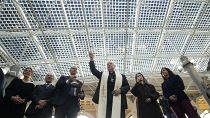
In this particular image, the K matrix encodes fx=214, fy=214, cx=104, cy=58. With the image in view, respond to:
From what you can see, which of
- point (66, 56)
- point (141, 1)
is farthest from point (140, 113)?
point (66, 56)

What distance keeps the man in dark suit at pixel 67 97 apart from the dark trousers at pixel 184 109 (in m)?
1.79

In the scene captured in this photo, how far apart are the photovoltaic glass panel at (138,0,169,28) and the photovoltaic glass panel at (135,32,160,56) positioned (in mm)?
584

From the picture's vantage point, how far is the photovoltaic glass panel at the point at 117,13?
7.37 m

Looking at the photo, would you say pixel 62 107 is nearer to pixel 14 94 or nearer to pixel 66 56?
pixel 14 94

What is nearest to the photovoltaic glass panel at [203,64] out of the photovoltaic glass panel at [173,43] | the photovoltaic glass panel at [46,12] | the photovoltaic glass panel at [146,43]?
the photovoltaic glass panel at [173,43]

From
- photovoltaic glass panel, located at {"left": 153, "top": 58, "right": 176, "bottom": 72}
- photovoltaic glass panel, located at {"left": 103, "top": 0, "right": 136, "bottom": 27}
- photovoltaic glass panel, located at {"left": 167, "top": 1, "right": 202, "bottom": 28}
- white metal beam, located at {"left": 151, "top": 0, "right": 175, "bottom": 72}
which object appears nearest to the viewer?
photovoltaic glass panel, located at {"left": 103, "top": 0, "right": 136, "bottom": 27}

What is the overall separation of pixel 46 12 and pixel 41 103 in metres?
4.50

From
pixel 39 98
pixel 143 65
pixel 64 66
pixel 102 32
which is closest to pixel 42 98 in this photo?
pixel 39 98

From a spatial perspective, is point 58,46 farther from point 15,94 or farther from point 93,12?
point 15,94

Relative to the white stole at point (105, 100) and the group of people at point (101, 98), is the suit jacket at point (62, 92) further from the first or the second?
the white stole at point (105, 100)

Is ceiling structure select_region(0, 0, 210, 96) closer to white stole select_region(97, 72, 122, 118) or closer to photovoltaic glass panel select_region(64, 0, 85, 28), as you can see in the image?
photovoltaic glass panel select_region(64, 0, 85, 28)

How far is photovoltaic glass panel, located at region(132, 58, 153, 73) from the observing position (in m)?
10.7

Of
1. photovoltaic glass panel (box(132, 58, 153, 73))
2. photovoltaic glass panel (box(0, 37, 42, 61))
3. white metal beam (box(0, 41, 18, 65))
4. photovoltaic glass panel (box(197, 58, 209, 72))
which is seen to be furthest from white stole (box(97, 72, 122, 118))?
photovoltaic glass panel (box(197, 58, 209, 72))

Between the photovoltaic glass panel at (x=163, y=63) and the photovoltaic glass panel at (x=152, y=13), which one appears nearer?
the photovoltaic glass panel at (x=152, y=13)
